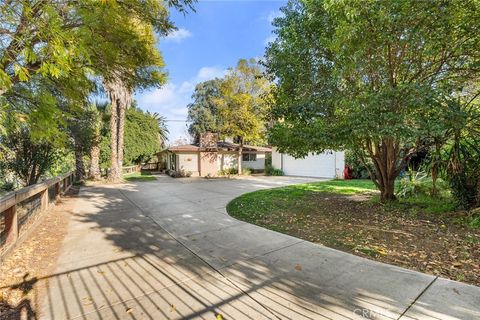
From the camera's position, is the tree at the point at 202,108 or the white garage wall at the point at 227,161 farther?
the tree at the point at 202,108

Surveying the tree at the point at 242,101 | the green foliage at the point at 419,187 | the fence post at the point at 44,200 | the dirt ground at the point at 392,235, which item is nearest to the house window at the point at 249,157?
the tree at the point at 242,101

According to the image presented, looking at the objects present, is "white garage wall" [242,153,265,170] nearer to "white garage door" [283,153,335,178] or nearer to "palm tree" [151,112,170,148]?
"white garage door" [283,153,335,178]

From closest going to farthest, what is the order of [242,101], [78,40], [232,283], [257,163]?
[232,283] < [78,40] < [242,101] < [257,163]

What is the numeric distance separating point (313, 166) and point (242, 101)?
23.7ft

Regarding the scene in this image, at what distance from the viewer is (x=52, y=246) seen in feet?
14.8

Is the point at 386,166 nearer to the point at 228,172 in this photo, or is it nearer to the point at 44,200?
the point at 44,200

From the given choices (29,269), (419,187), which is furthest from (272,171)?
(29,269)

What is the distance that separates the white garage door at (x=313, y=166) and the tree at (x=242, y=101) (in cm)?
373

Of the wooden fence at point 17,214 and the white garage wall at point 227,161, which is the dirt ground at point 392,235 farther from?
the white garage wall at point 227,161

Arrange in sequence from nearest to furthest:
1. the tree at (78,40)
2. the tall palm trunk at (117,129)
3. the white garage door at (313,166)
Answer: the tree at (78,40) < the tall palm trunk at (117,129) < the white garage door at (313,166)

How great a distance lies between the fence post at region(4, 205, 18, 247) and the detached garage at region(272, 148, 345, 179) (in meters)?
13.6

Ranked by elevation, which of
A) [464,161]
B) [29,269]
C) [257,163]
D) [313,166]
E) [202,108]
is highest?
[202,108]

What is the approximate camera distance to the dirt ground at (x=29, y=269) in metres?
2.67

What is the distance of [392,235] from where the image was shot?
15.4 ft
